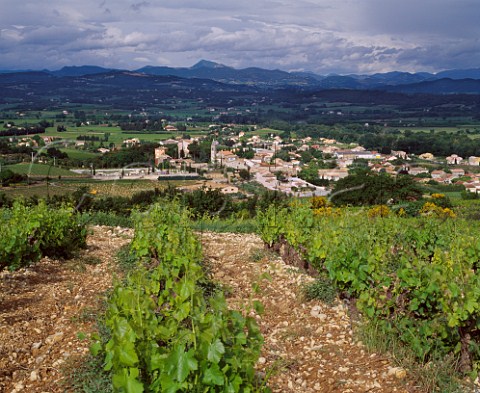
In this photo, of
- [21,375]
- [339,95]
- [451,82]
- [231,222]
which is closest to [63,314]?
[21,375]

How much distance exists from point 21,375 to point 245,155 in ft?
154

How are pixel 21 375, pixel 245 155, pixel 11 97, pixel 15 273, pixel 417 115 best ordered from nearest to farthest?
1. pixel 21 375
2. pixel 15 273
3. pixel 245 155
4. pixel 417 115
5. pixel 11 97

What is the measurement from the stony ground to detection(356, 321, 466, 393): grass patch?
0.28 ft

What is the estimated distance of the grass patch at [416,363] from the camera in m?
4.02

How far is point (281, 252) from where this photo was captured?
8.70m

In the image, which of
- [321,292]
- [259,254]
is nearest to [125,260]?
[259,254]

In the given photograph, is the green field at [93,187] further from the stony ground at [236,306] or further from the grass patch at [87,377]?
the grass patch at [87,377]

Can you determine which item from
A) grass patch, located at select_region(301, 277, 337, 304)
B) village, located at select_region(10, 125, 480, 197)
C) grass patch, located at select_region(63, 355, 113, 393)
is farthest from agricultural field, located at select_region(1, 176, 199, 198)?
grass patch, located at select_region(63, 355, 113, 393)

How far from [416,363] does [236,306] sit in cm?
205

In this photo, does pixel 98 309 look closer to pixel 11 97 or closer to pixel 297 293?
pixel 297 293

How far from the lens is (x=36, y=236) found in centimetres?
724

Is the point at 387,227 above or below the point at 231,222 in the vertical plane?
above

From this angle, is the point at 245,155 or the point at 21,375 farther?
the point at 245,155

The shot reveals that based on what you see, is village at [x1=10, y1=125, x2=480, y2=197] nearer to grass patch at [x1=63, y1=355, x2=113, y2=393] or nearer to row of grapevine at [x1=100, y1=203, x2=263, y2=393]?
grass patch at [x1=63, y1=355, x2=113, y2=393]
